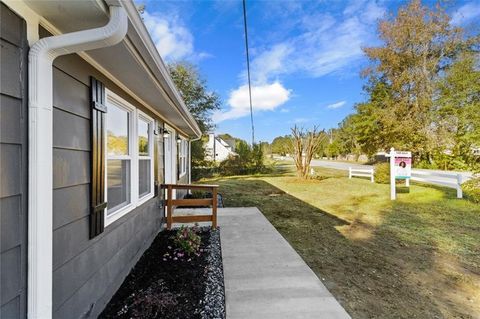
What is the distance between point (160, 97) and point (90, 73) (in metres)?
1.27

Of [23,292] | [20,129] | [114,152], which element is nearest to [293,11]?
[114,152]

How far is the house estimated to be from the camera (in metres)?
1.20

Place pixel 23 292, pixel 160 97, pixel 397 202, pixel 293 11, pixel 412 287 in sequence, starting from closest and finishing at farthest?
pixel 23 292 → pixel 412 287 → pixel 160 97 → pixel 293 11 → pixel 397 202

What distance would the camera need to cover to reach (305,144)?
1358 centimetres

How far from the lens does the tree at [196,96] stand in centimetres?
1725

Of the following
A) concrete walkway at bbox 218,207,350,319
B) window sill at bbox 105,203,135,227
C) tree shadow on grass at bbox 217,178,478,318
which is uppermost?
window sill at bbox 105,203,135,227

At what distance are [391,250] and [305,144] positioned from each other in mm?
9902

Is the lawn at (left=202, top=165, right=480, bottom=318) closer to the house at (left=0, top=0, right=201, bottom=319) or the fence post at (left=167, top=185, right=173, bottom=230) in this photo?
the fence post at (left=167, top=185, right=173, bottom=230)

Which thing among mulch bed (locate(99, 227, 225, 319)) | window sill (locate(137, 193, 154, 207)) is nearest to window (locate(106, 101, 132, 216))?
window sill (locate(137, 193, 154, 207))

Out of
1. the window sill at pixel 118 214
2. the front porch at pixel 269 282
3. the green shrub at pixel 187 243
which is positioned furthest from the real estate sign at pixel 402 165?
the window sill at pixel 118 214

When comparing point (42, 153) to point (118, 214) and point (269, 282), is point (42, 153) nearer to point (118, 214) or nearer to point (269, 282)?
point (118, 214)

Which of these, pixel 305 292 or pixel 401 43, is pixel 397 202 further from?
pixel 401 43

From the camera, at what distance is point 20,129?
4.05 feet

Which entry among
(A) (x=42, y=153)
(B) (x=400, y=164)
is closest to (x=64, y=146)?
(A) (x=42, y=153)
